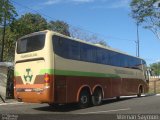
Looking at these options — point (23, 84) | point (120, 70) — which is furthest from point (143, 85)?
point (23, 84)

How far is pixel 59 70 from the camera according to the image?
17.3 metres

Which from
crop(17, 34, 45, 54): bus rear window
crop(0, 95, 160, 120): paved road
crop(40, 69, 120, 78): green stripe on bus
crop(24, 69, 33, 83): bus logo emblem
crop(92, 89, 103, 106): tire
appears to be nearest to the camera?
crop(0, 95, 160, 120): paved road

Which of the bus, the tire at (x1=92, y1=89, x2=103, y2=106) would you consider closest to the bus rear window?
the bus

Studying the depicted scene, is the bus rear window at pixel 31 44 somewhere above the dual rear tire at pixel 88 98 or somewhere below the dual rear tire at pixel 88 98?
above

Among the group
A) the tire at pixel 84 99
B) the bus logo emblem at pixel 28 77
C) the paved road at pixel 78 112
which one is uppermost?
the bus logo emblem at pixel 28 77

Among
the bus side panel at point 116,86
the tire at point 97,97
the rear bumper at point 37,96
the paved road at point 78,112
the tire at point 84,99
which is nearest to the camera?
the paved road at point 78,112

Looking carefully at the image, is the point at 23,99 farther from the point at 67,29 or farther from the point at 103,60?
the point at 67,29

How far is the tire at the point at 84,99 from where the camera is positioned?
1900 centimetres

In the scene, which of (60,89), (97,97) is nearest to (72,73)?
(60,89)

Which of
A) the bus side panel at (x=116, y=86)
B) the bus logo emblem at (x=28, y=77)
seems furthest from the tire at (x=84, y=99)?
the bus side panel at (x=116, y=86)

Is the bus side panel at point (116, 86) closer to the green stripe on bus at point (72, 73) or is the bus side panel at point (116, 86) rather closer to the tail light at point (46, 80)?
the green stripe on bus at point (72, 73)

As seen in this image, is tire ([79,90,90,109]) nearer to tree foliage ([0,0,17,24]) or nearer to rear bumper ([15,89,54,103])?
rear bumper ([15,89,54,103])

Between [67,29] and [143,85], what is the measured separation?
1529 inches

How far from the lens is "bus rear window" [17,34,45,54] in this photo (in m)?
17.5
